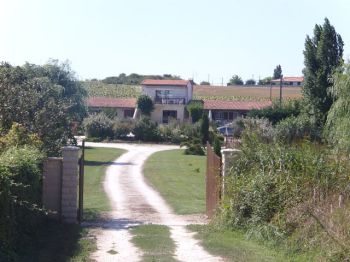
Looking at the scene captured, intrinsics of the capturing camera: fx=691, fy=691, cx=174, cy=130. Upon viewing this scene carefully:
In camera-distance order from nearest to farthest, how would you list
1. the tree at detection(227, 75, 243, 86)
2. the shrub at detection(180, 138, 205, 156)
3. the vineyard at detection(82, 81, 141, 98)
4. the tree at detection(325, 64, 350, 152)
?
the tree at detection(325, 64, 350, 152), the shrub at detection(180, 138, 205, 156), the vineyard at detection(82, 81, 141, 98), the tree at detection(227, 75, 243, 86)

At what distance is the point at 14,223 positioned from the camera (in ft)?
36.6

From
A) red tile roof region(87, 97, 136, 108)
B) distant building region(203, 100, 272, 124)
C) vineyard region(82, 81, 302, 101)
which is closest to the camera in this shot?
distant building region(203, 100, 272, 124)

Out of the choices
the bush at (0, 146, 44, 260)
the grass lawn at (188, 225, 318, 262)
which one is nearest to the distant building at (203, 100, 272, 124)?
the grass lawn at (188, 225, 318, 262)

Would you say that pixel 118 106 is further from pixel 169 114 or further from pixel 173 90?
pixel 173 90

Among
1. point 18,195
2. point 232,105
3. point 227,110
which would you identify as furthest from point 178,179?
point 232,105

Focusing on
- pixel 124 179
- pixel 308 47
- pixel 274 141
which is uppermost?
pixel 308 47

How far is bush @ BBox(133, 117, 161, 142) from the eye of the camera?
69.7 metres

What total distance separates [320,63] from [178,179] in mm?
18636

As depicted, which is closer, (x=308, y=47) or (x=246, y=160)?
(x=246, y=160)

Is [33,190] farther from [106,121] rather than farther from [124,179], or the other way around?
[106,121]

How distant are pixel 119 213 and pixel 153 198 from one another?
4683 millimetres

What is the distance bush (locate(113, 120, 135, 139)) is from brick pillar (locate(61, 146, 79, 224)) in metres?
53.2

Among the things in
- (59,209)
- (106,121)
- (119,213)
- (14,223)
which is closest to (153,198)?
(119,213)

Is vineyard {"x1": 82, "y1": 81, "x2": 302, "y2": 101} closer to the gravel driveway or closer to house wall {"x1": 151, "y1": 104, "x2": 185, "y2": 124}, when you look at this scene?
house wall {"x1": 151, "y1": 104, "x2": 185, "y2": 124}
